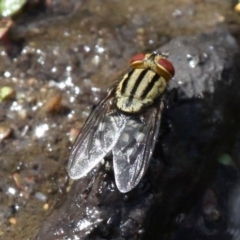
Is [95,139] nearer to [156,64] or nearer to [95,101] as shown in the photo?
[156,64]

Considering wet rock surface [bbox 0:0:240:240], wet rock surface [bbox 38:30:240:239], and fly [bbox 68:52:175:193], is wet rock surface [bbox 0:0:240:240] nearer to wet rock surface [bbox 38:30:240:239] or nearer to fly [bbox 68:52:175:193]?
wet rock surface [bbox 38:30:240:239]

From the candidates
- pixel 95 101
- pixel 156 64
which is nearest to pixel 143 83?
pixel 156 64

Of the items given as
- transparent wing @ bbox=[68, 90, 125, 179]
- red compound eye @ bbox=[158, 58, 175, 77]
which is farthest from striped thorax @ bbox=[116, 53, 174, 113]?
transparent wing @ bbox=[68, 90, 125, 179]

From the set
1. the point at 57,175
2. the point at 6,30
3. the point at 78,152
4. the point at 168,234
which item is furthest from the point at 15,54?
the point at 168,234

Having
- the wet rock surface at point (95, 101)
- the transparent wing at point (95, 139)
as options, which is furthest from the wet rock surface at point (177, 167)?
the transparent wing at point (95, 139)

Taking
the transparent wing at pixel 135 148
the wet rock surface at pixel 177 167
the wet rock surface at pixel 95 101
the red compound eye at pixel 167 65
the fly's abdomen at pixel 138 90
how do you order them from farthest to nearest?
the red compound eye at pixel 167 65
the fly's abdomen at pixel 138 90
the wet rock surface at pixel 95 101
the wet rock surface at pixel 177 167
the transparent wing at pixel 135 148

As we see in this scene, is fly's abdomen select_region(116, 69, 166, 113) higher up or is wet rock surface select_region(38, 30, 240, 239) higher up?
fly's abdomen select_region(116, 69, 166, 113)

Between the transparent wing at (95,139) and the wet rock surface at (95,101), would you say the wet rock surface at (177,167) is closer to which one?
the wet rock surface at (95,101)

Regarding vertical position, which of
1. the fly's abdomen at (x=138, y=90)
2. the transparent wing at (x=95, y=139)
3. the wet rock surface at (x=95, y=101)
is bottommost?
the wet rock surface at (x=95, y=101)
